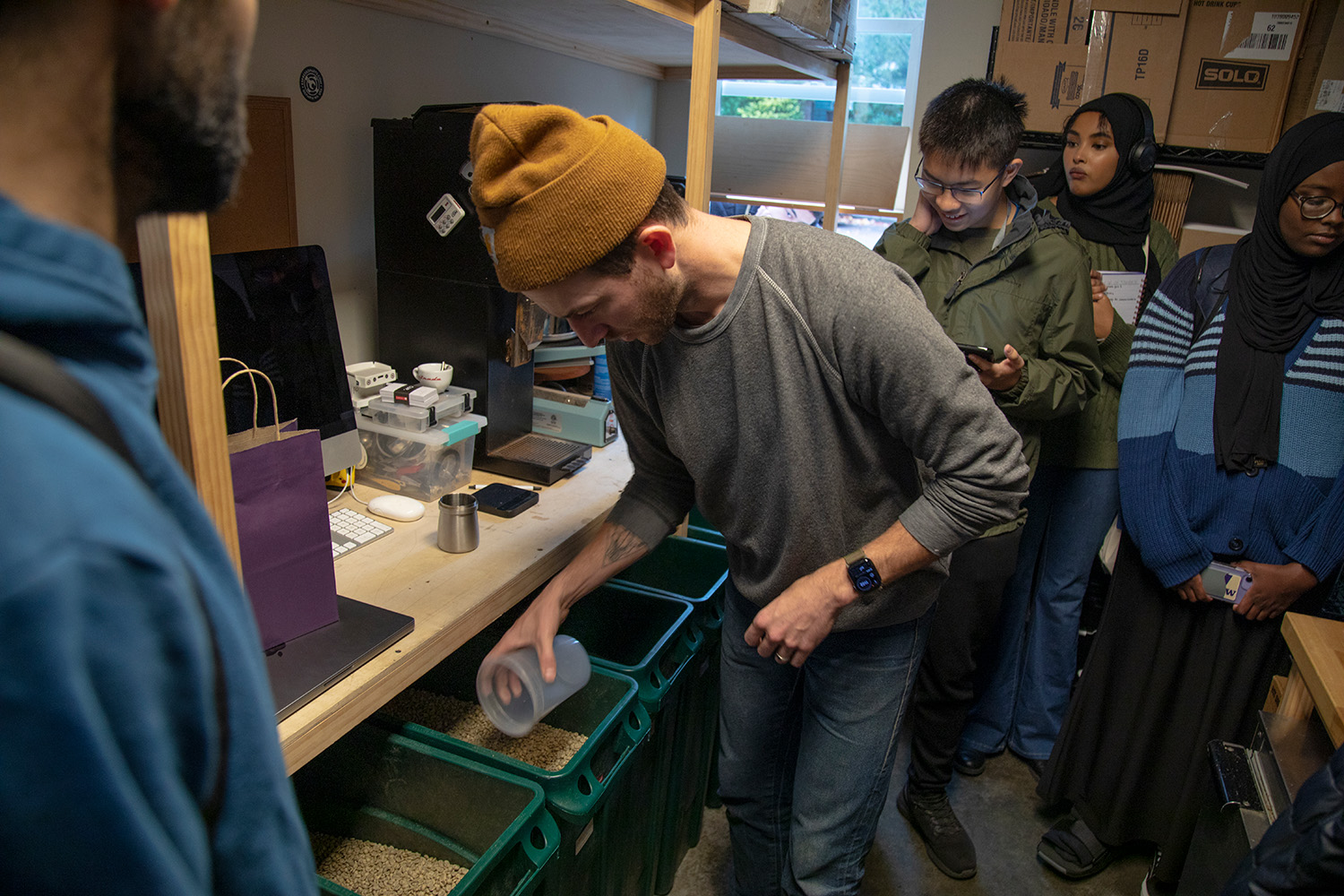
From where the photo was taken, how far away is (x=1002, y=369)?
1.67 meters

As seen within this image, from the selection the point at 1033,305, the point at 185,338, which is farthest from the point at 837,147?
the point at 185,338

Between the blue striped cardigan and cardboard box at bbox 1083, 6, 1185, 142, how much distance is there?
85cm

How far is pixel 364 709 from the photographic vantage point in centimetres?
113

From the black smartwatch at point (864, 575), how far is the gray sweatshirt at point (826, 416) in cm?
7

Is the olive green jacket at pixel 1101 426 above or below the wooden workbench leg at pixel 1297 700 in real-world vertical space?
above

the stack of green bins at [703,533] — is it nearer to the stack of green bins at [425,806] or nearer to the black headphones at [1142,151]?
the stack of green bins at [425,806]

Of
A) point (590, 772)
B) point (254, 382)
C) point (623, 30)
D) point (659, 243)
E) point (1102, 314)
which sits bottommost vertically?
point (590, 772)

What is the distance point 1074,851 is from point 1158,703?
405 millimetres

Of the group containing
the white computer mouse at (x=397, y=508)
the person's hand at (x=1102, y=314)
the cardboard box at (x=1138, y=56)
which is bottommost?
the white computer mouse at (x=397, y=508)

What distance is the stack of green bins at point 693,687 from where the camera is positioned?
5.81 ft

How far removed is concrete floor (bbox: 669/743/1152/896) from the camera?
192cm

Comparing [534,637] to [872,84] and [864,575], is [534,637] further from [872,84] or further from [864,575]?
[872,84]

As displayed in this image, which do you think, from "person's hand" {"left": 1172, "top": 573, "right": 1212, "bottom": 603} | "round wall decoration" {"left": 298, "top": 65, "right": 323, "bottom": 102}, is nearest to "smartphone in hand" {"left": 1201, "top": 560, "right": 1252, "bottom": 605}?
"person's hand" {"left": 1172, "top": 573, "right": 1212, "bottom": 603}

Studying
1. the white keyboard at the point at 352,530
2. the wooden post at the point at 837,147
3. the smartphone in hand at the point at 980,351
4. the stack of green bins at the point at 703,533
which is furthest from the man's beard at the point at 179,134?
the wooden post at the point at 837,147
